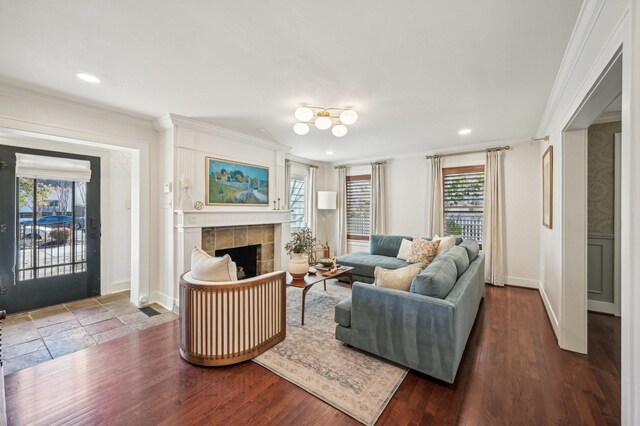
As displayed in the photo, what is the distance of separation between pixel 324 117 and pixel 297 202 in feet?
12.0

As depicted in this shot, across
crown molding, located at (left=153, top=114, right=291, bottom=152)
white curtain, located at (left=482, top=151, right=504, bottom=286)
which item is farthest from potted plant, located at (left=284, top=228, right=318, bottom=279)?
white curtain, located at (left=482, top=151, right=504, bottom=286)

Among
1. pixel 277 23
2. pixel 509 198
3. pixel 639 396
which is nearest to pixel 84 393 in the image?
pixel 277 23

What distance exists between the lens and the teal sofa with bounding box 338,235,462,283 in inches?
176

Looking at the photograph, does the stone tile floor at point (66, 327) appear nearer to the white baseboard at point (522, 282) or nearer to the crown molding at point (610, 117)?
the white baseboard at point (522, 282)

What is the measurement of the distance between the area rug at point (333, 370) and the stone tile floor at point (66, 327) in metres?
1.71

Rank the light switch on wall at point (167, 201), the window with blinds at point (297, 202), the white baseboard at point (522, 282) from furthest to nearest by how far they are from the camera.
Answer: the window with blinds at point (297, 202), the white baseboard at point (522, 282), the light switch on wall at point (167, 201)

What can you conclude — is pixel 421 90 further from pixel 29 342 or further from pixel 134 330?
pixel 29 342

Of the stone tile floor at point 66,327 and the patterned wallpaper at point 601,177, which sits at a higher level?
the patterned wallpaper at point 601,177

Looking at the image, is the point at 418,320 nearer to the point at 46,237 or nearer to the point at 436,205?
the point at 436,205

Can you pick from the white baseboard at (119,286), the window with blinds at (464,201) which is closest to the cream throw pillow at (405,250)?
the window with blinds at (464,201)

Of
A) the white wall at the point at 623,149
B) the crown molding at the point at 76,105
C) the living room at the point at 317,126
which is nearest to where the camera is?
the white wall at the point at 623,149

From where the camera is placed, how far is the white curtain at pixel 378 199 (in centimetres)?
600

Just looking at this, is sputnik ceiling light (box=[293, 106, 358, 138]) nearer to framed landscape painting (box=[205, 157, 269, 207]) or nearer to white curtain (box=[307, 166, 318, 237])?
framed landscape painting (box=[205, 157, 269, 207])

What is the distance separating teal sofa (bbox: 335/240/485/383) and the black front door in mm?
3946
